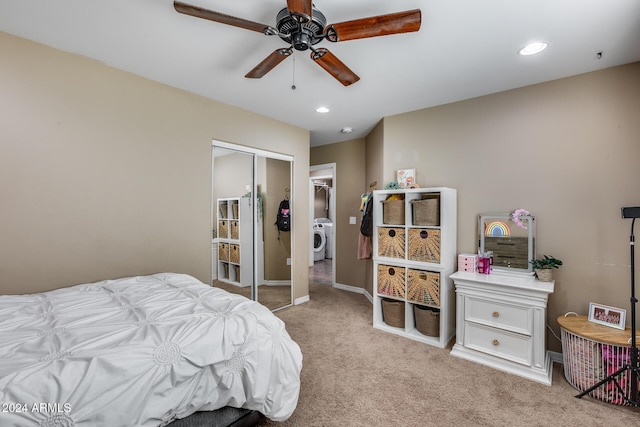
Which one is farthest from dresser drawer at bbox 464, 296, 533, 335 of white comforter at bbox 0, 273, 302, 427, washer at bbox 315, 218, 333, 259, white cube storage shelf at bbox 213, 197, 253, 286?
washer at bbox 315, 218, 333, 259

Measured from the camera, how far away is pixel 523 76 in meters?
2.46

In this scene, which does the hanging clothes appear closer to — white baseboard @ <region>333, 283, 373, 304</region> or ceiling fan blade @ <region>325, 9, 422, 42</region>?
white baseboard @ <region>333, 283, 373, 304</region>

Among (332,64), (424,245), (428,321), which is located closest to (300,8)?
(332,64)

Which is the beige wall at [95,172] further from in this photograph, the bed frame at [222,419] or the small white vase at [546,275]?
the small white vase at [546,275]

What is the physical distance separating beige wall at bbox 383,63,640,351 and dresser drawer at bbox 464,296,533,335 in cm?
51

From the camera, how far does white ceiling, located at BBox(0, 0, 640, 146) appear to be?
5.48 ft

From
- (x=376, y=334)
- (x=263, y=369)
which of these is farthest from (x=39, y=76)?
(x=376, y=334)

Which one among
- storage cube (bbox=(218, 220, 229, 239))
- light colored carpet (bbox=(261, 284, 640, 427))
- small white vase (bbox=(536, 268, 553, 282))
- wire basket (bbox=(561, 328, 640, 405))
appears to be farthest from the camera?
storage cube (bbox=(218, 220, 229, 239))

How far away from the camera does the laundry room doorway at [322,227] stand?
507 centimetres

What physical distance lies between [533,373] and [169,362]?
2588mm

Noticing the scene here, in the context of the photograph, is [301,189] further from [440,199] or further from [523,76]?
[523,76]

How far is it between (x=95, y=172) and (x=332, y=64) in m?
2.06

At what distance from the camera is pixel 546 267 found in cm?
243

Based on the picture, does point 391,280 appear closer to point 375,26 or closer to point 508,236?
point 508,236
